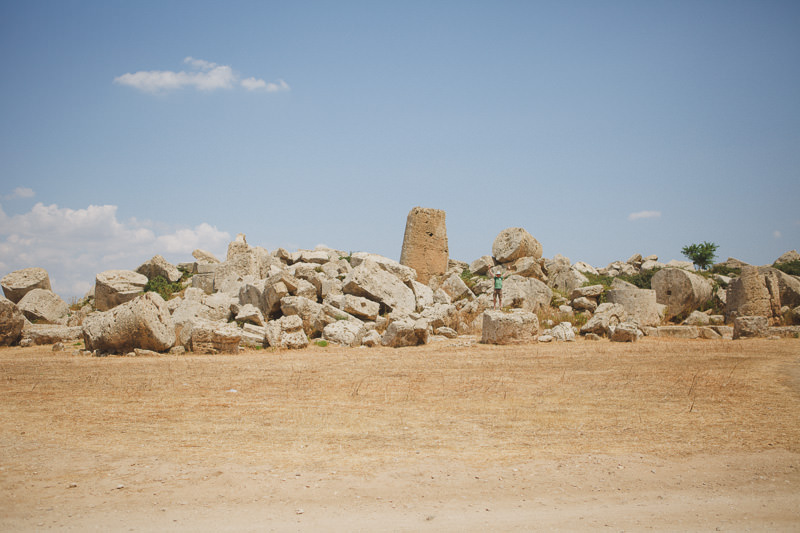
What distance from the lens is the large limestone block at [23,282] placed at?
60.8 ft

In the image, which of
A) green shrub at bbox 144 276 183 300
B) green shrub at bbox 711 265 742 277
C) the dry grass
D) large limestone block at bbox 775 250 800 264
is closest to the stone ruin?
green shrub at bbox 144 276 183 300

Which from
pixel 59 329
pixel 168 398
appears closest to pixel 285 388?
pixel 168 398

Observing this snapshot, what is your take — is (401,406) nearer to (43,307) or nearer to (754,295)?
(754,295)

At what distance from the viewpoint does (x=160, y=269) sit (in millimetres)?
19906

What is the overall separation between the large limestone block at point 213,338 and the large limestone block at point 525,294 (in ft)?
27.1

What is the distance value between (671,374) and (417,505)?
6.57 m

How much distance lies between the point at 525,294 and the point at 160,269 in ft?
40.6

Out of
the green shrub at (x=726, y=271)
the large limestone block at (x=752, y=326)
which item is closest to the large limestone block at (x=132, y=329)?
the large limestone block at (x=752, y=326)

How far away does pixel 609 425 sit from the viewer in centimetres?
570

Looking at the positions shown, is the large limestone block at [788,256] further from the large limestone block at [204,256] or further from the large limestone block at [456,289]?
the large limestone block at [204,256]

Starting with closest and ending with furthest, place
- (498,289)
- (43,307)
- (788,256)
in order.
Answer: (498,289), (43,307), (788,256)

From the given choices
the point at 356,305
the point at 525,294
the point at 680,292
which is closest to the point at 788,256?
the point at 680,292

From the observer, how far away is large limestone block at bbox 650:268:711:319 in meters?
18.2

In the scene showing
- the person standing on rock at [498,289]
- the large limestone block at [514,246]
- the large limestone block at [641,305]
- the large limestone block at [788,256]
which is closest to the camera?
the person standing on rock at [498,289]
